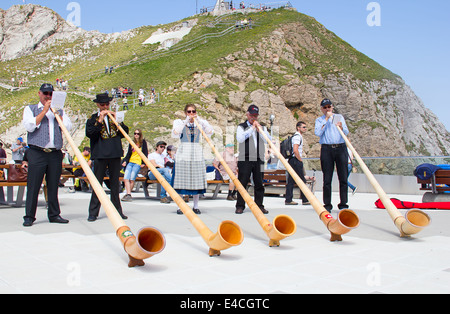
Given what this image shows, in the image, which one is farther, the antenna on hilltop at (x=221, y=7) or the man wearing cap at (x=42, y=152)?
the antenna on hilltop at (x=221, y=7)

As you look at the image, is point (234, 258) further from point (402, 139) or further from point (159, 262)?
point (402, 139)

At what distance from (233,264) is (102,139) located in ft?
12.8

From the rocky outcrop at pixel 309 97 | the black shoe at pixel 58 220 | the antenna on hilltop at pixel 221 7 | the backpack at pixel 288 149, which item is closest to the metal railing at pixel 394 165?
the backpack at pixel 288 149

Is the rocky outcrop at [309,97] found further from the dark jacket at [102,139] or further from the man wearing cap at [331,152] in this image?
the dark jacket at [102,139]

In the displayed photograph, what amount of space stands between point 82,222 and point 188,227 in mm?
1678

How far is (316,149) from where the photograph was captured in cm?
4653

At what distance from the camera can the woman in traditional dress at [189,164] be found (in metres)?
8.03

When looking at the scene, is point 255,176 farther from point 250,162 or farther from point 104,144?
point 104,144

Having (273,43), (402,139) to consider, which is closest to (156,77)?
(273,43)

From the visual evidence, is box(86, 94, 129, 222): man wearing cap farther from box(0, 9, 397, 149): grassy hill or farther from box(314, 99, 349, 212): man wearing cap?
box(0, 9, 397, 149): grassy hill

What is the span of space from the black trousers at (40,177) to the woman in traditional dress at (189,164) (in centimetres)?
219

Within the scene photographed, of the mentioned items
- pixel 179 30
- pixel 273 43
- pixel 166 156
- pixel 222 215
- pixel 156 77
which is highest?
pixel 179 30

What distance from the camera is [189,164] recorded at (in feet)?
26.7

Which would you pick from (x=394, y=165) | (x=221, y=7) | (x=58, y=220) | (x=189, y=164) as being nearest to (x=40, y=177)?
(x=58, y=220)
